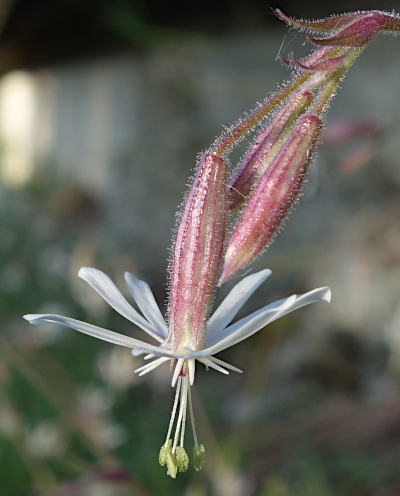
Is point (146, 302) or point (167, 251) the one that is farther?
point (167, 251)

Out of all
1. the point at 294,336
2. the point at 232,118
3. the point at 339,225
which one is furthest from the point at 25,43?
the point at 294,336

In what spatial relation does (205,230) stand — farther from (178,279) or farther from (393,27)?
(393,27)

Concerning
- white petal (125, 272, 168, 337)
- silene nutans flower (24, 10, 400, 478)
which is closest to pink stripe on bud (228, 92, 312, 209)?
silene nutans flower (24, 10, 400, 478)

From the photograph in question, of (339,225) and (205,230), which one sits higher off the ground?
(339,225)

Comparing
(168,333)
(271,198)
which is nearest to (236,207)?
(271,198)

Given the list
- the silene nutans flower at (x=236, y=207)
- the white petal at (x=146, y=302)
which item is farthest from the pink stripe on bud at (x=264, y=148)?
the white petal at (x=146, y=302)

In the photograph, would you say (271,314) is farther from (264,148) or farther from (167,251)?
(167,251)

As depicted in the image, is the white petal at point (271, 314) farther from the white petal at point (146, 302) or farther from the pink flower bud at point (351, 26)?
the pink flower bud at point (351, 26)
